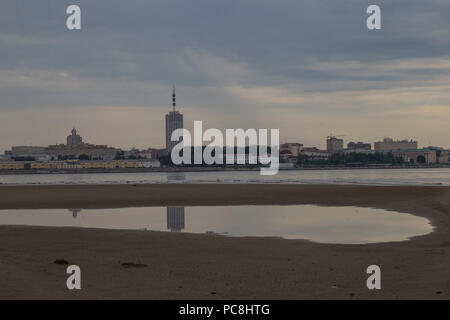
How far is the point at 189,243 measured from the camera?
702 inches

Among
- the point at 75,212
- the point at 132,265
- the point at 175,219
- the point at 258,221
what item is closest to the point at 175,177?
the point at 75,212

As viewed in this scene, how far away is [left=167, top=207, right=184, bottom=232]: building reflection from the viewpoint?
2278cm

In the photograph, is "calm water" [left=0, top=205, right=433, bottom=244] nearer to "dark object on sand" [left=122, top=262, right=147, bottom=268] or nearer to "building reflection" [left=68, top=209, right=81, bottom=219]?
"building reflection" [left=68, top=209, right=81, bottom=219]

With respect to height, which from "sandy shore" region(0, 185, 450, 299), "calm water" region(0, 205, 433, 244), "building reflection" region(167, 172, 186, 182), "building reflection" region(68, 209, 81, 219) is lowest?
"building reflection" region(167, 172, 186, 182)

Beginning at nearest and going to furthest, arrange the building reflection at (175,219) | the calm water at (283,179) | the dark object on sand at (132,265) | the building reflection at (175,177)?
the dark object on sand at (132,265) → the building reflection at (175,219) → the calm water at (283,179) → the building reflection at (175,177)

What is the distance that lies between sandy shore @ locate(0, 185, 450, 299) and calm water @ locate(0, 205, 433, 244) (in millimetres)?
1480

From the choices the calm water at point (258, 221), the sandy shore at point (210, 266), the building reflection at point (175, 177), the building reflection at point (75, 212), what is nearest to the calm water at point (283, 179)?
the building reflection at point (175, 177)

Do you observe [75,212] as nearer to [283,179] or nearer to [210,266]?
[210,266]

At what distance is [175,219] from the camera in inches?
1043

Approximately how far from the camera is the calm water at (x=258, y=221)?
20266 mm

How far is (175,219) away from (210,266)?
43.1ft

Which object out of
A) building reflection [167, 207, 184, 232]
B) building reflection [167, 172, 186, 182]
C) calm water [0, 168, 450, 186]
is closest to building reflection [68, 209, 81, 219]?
building reflection [167, 207, 184, 232]

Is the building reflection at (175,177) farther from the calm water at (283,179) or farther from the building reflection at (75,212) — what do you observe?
the building reflection at (75,212)
